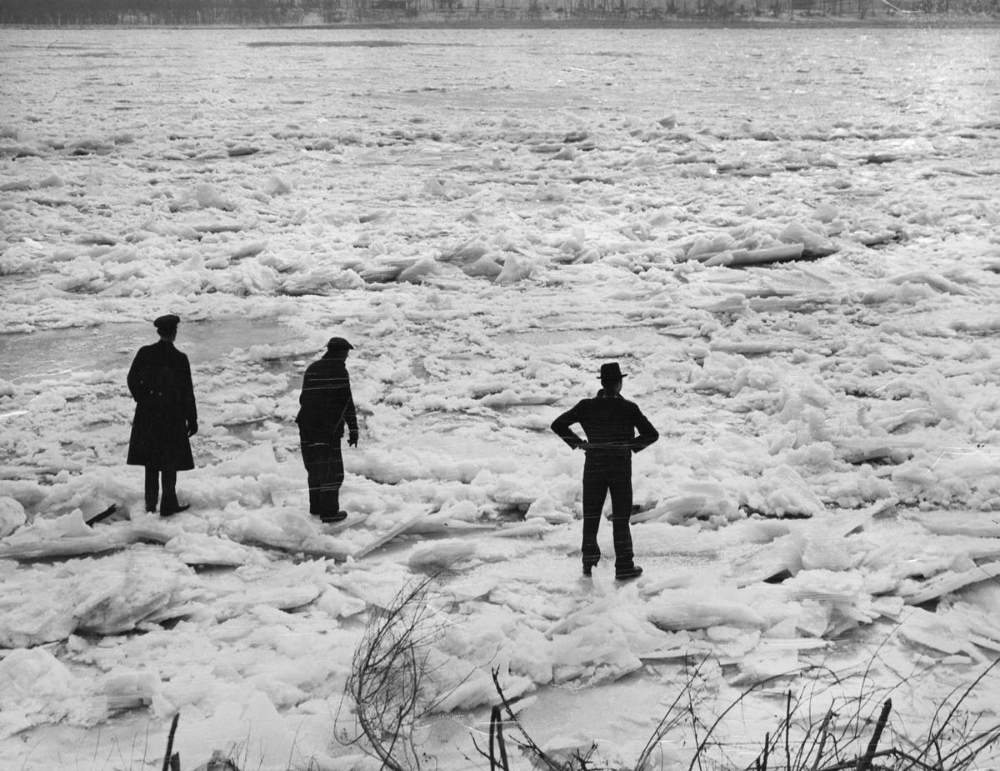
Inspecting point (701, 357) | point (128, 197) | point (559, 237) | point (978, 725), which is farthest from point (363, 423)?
point (128, 197)

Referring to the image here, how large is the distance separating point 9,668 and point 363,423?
3621 mm

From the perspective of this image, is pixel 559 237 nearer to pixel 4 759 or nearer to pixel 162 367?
pixel 162 367

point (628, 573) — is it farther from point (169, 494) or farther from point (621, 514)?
point (169, 494)

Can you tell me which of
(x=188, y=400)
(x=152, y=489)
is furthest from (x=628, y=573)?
(x=152, y=489)

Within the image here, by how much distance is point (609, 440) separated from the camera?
4895mm

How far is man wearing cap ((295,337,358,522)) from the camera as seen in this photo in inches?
231

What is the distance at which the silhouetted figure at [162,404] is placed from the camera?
18.9 feet

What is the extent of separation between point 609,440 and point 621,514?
491 millimetres

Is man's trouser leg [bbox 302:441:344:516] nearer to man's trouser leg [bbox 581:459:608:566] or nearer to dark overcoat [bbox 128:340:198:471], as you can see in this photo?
dark overcoat [bbox 128:340:198:471]

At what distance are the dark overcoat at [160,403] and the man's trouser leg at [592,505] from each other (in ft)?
8.11

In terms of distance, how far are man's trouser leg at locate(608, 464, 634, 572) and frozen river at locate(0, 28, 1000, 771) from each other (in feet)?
0.55

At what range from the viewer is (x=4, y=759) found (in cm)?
396

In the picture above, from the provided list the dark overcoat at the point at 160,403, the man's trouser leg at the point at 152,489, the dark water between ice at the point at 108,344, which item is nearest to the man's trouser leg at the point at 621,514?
the dark overcoat at the point at 160,403

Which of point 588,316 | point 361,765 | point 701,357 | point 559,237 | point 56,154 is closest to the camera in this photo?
point 361,765
